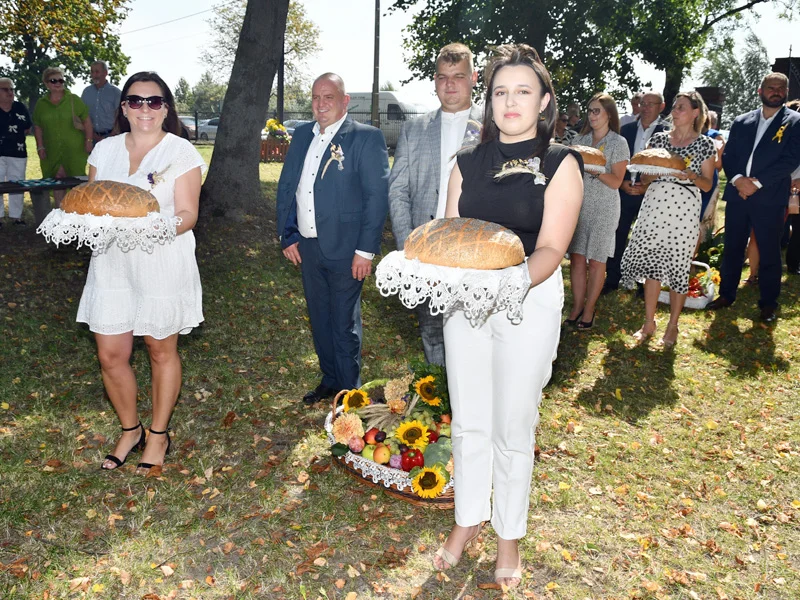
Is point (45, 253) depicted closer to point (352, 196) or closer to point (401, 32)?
point (352, 196)

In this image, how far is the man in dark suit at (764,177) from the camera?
8.14m

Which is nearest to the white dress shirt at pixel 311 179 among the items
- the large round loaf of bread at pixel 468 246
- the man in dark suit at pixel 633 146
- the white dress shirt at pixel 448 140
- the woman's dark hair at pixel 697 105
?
the white dress shirt at pixel 448 140

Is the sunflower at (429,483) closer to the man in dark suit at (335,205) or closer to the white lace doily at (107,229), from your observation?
the man in dark suit at (335,205)

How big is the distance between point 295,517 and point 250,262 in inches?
263

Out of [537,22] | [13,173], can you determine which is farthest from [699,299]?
[537,22]

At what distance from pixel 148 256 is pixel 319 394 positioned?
2254 millimetres

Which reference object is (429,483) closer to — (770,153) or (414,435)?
(414,435)

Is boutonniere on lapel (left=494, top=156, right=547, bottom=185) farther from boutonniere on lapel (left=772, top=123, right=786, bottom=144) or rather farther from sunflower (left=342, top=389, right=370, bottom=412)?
boutonniere on lapel (left=772, top=123, right=786, bottom=144)

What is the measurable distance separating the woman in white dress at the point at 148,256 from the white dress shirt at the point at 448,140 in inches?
69.5

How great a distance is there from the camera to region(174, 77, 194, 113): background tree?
83188 millimetres

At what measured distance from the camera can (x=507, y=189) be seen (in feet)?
10.4

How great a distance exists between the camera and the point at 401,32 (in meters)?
24.8

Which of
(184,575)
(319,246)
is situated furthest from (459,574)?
(319,246)

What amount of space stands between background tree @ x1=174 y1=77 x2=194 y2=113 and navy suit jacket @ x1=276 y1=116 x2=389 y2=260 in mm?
72725
